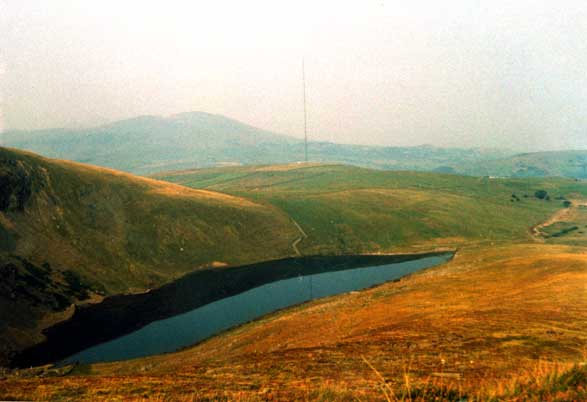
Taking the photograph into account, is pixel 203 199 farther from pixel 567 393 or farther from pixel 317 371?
pixel 567 393

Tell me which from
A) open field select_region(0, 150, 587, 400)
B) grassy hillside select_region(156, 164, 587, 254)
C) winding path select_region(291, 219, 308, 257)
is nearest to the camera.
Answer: open field select_region(0, 150, 587, 400)

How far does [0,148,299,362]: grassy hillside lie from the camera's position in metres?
73.2

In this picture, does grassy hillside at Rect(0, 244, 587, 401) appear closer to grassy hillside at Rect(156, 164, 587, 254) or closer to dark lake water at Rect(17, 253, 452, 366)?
dark lake water at Rect(17, 253, 452, 366)

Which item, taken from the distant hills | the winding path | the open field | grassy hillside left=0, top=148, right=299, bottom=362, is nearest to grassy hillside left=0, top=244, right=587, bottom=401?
the open field

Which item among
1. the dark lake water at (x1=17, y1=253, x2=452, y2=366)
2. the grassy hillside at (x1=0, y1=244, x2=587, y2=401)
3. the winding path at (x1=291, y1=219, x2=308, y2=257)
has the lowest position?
the dark lake water at (x1=17, y1=253, x2=452, y2=366)

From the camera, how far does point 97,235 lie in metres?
96.6

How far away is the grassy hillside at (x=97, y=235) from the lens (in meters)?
73.2

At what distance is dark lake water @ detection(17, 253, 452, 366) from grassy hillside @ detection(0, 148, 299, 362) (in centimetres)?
524

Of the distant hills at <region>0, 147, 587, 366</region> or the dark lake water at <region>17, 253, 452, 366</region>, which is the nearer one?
the dark lake water at <region>17, 253, 452, 366</region>

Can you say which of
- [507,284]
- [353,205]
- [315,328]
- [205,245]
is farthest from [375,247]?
[315,328]

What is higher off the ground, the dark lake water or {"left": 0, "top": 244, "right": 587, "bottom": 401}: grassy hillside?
{"left": 0, "top": 244, "right": 587, "bottom": 401}: grassy hillside

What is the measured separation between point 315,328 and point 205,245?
70528 mm

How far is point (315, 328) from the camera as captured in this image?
50.8 metres

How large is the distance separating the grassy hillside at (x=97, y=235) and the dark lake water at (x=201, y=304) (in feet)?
17.2
